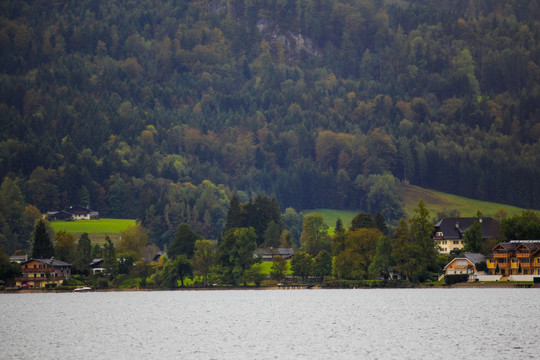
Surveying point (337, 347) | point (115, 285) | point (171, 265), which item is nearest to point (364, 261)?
point (171, 265)

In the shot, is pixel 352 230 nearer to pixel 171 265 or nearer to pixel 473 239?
pixel 473 239

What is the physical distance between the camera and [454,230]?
195 m

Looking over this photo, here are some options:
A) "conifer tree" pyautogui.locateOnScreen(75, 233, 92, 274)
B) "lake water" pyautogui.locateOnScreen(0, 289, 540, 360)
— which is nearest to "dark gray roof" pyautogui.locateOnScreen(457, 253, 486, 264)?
"lake water" pyautogui.locateOnScreen(0, 289, 540, 360)

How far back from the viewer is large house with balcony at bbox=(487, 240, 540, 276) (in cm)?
15100

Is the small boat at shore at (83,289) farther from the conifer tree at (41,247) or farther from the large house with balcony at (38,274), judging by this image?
the conifer tree at (41,247)

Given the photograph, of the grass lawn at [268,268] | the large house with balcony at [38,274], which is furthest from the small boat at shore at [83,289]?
the grass lawn at [268,268]

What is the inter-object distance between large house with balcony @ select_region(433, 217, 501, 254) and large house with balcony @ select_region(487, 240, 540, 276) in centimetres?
3046

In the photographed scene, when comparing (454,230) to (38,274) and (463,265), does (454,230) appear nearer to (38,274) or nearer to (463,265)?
(463,265)

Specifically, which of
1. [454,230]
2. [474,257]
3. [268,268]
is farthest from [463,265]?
[268,268]

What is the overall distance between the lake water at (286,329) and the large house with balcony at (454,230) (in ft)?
200

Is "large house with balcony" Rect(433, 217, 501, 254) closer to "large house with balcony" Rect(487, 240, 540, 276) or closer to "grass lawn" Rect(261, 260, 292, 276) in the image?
"large house with balcony" Rect(487, 240, 540, 276)

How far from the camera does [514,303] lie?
106 metres

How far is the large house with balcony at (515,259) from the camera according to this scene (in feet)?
495

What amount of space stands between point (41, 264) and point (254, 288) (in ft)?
141
